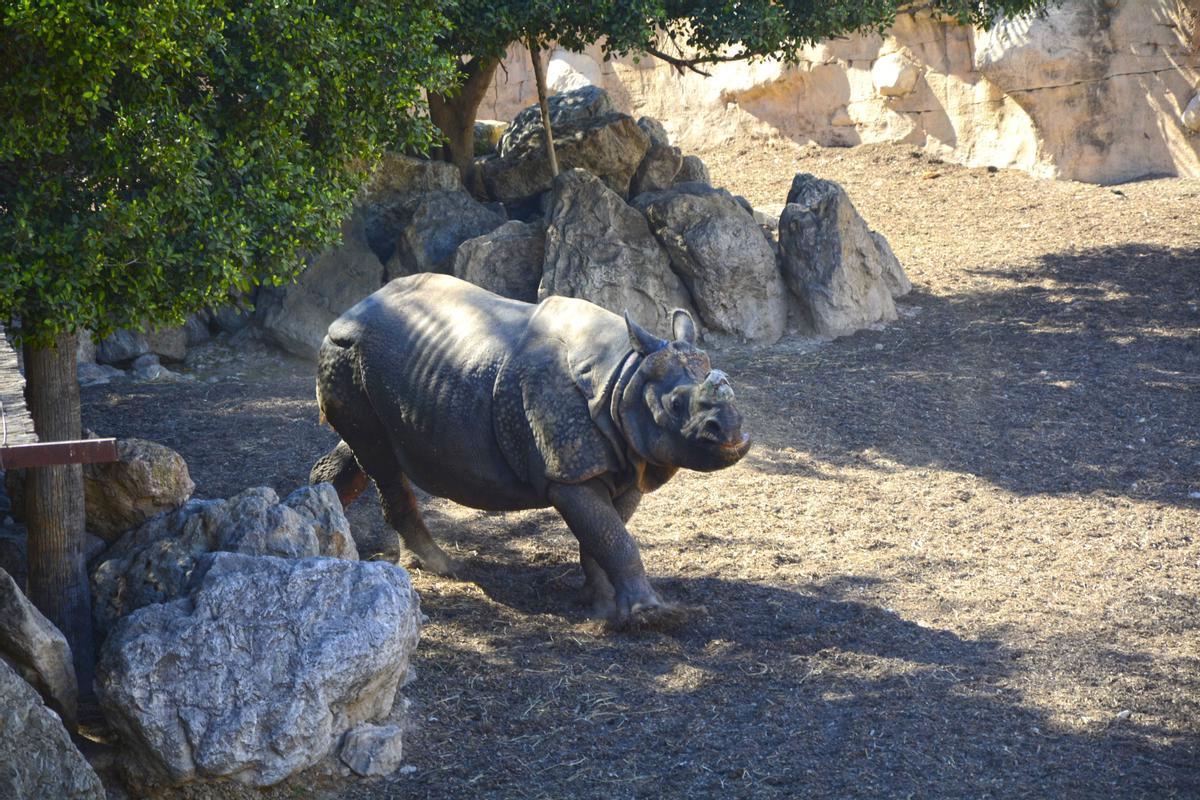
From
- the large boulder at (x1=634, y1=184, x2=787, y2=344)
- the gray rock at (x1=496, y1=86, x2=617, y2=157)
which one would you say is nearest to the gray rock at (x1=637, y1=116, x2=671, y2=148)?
the gray rock at (x1=496, y1=86, x2=617, y2=157)

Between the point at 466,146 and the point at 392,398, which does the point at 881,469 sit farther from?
the point at 466,146

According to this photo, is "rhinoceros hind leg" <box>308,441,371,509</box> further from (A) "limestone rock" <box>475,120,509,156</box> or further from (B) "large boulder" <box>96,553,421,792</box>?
(A) "limestone rock" <box>475,120,509,156</box>

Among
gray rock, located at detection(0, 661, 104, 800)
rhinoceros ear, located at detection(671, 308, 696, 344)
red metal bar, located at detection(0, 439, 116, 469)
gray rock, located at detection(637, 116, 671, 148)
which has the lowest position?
gray rock, located at detection(0, 661, 104, 800)

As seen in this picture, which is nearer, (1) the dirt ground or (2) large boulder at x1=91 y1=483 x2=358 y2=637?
(1) the dirt ground

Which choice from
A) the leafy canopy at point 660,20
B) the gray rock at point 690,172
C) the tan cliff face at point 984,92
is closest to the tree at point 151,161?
the leafy canopy at point 660,20

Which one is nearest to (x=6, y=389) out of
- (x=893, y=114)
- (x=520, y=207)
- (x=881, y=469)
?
(x=881, y=469)

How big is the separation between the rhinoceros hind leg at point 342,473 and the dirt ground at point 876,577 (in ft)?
1.68

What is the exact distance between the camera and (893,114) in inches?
709

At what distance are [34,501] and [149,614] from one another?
1011mm

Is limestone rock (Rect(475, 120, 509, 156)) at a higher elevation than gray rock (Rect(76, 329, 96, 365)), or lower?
higher

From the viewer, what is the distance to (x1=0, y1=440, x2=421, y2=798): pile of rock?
4332 millimetres

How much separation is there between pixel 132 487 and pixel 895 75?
Result: 47.4 feet

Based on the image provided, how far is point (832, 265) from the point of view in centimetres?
1165

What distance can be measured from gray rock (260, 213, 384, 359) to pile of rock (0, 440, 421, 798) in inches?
262
